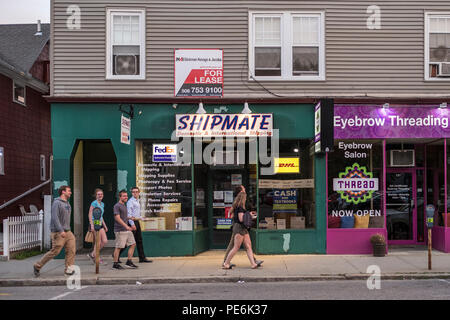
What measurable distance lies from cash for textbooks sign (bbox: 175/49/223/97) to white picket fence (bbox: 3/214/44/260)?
555 centimetres

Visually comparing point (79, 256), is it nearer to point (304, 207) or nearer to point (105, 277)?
point (105, 277)

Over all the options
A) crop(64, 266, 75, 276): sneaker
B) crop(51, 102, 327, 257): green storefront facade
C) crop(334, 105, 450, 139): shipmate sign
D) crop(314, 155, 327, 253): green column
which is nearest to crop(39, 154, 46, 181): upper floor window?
crop(51, 102, 327, 257): green storefront facade

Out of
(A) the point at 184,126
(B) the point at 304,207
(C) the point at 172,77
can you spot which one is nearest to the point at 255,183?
(B) the point at 304,207

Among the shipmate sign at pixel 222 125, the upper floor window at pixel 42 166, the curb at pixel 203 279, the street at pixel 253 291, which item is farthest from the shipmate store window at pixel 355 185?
the upper floor window at pixel 42 166

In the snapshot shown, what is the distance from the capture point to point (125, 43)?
1377 centimetres

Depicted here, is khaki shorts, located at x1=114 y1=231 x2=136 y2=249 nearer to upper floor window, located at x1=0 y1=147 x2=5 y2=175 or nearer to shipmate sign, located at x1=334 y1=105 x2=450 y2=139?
shipmate sign, located at x1=334 y1=105 x2=450 y2=139

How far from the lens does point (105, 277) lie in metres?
10.6

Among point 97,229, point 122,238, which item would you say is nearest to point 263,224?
point 122,238

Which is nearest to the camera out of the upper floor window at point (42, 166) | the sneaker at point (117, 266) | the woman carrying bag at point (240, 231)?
the woman carrying bag at point (240, 231)

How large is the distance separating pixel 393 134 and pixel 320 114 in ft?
7.29

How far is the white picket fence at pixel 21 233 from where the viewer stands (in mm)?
13219

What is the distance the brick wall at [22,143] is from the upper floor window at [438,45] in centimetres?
1570

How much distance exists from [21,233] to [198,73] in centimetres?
658

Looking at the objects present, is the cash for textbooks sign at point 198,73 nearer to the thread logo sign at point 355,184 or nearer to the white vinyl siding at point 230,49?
the white vinyl siding at point 230,49
